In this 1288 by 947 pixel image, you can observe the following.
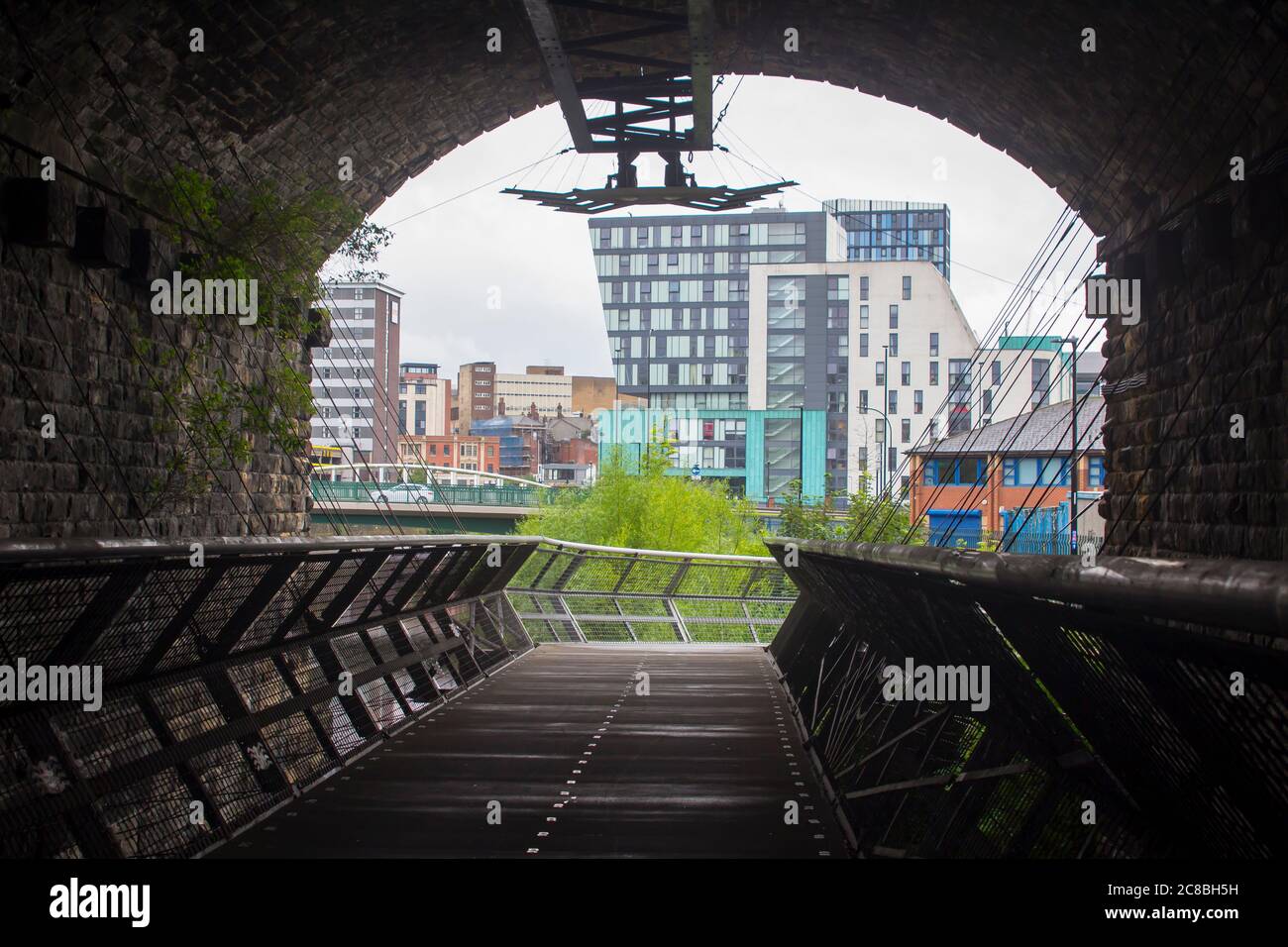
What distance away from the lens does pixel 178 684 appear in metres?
6.91

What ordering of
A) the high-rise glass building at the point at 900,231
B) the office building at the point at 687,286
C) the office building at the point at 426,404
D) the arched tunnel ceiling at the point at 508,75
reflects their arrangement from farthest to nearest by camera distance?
the office building at the point at 426,404 < the high-rise glass building at the point at 900,231 < the office building at the point at 687,286 < the arched tunnel ceiling at the point at 508,75

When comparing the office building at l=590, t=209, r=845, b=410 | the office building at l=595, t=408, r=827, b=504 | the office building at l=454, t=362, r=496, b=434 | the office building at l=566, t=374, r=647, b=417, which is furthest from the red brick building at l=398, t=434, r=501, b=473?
the office building at l=595, t=408, r=827, b=504

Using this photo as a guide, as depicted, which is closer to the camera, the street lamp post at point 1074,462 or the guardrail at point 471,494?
the street lamp post at point 1074,462

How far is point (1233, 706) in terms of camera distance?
3.01 m

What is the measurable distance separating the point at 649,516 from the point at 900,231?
118759mm

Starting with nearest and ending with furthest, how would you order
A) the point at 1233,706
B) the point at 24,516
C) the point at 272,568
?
the point at 1233,706 → the point at 272,568 → the point at 24,516

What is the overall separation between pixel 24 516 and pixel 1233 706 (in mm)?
Result: 8495

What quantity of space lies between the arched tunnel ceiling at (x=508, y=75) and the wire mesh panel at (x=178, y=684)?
396 centimetres

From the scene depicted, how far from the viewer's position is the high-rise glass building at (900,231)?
529ft

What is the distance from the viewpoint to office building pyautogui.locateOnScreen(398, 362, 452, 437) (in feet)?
542

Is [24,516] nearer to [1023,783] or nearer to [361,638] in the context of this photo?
[361,638]

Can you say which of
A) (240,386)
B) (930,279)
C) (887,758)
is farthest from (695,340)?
(887,758)

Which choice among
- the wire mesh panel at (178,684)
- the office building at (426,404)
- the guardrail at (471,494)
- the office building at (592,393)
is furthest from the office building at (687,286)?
the wire mesh panel at (178,684)

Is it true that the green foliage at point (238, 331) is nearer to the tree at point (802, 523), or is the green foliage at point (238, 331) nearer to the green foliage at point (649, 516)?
the green foliage at point (649, 516)
